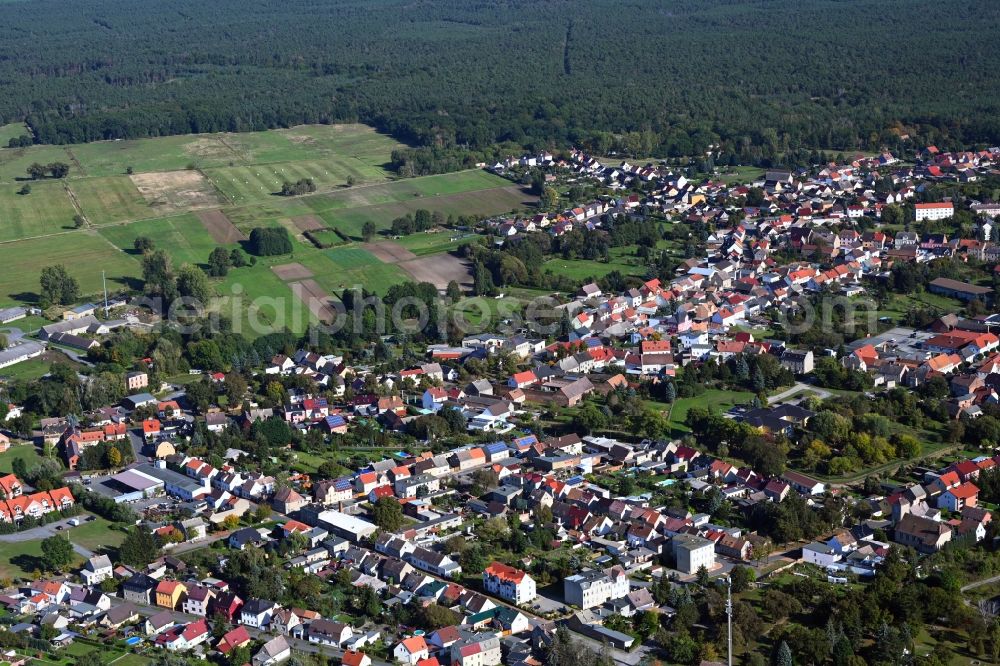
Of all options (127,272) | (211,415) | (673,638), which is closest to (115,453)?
(211,415)

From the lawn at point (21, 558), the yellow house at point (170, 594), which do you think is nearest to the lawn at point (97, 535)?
the lawn at point (21, 558)

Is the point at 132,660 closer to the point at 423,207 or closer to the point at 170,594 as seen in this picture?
the point at 170,594

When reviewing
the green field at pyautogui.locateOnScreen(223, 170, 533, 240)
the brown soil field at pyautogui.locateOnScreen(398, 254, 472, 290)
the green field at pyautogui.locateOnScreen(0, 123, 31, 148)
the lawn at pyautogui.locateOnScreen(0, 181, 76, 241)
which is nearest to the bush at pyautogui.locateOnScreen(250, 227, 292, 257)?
the green field at pyautogui.locateOnScreen(223, 170, 533, 240)

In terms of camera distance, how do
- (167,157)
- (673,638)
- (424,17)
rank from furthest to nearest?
1. (424,17)
2. (167,157)
3. (673,638)

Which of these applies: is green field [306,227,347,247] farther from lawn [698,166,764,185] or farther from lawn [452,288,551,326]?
lawn [698,166,764,185]

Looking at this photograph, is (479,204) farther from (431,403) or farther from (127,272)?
(431,403)
